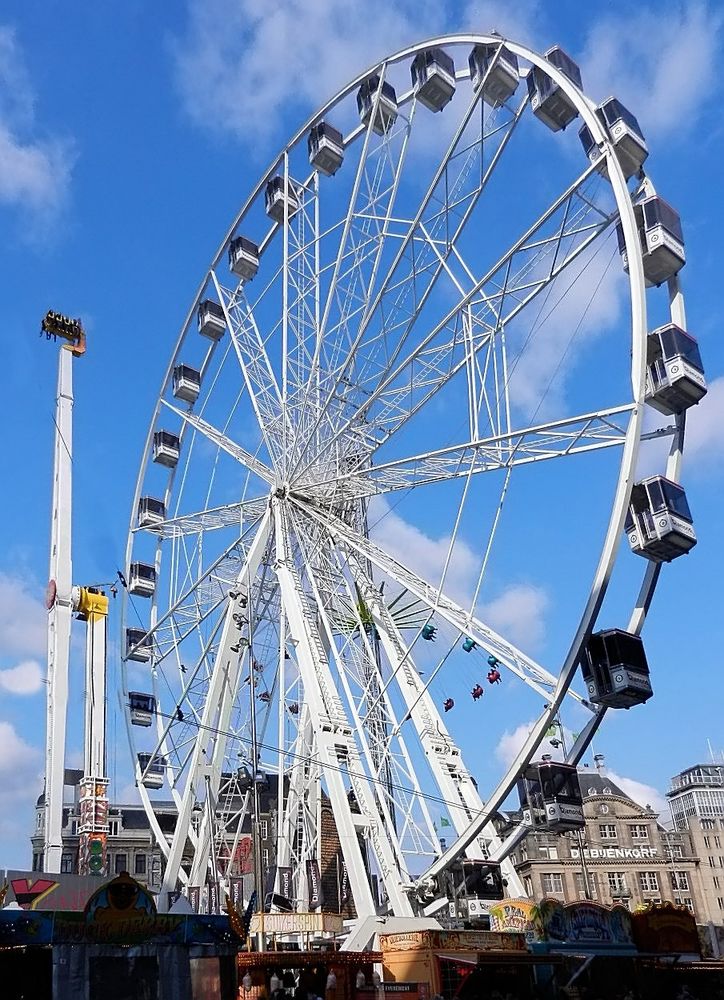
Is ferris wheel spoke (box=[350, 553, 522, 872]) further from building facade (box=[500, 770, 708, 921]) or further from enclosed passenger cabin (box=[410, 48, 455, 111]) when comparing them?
building facade (box=[500, 770, 708, 921])

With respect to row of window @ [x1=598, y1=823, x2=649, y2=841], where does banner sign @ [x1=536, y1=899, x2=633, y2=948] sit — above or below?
below

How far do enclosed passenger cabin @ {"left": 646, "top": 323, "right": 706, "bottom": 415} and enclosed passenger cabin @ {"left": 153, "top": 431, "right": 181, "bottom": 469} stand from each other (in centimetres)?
2133

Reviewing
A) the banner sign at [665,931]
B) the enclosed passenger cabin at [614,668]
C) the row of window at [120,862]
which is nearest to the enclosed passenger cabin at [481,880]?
the enclosed passenger cabin at [614,668]

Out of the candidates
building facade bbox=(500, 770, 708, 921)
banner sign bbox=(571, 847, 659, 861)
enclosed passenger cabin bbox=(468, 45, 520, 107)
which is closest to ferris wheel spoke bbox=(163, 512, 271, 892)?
enclosed passenger cabin bbox=(468, 45, 520, 107)

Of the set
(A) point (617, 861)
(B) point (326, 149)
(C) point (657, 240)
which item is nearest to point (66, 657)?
(B) point (326, 149)

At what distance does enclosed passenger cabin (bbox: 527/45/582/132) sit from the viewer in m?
26.0

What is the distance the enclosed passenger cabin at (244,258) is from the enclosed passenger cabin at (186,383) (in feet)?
14.1

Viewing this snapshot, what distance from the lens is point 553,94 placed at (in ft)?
85.4

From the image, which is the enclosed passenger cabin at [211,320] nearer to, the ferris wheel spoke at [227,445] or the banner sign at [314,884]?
the ferris wheel spoke at [227,445]

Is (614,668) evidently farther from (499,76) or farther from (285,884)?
(499,76)

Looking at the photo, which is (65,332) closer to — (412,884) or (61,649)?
(61,649)

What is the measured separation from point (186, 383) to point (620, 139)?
19.2 meters

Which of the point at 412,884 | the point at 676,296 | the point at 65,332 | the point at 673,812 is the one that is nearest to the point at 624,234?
the point at 676,296

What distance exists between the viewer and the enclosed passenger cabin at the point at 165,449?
39.1m
